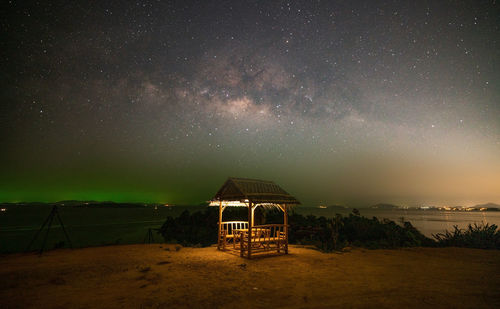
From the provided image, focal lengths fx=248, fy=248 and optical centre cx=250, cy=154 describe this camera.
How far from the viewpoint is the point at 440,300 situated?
214 inches

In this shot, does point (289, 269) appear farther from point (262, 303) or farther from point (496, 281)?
point (496, 281)

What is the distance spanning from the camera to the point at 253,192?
11391 millimetres

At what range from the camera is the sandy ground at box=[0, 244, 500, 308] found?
5.39m

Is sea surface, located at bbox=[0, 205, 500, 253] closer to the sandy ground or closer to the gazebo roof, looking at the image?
the sandy ground

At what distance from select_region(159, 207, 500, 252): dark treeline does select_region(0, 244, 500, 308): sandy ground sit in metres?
3.04

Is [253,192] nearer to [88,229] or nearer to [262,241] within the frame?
[262,241]

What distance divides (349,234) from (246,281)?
1167 cm

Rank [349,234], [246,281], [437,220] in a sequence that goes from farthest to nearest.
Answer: [437,220] < [349,234] < [246,281]

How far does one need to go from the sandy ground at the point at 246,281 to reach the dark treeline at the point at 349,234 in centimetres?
304

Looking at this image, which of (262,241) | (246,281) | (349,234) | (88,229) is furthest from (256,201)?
(88,229)

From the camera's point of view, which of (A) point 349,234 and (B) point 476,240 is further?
(A) point 349,234

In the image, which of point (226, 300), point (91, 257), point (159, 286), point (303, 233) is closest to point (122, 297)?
point (159, 286)

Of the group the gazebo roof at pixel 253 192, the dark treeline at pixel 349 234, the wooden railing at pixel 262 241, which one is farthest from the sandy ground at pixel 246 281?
the dark treeline at pixel 349 234

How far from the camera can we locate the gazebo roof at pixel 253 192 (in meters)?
11.0
